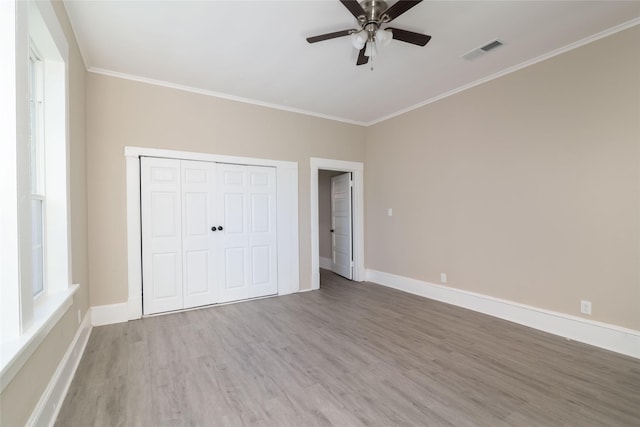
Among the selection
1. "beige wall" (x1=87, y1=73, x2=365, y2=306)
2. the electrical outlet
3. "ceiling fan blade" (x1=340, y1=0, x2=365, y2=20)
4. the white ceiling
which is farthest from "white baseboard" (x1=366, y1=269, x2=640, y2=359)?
"ceiling fan blade" (x1=340, y1=0, x2=365, y2=20)

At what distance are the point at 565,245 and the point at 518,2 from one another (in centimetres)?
235

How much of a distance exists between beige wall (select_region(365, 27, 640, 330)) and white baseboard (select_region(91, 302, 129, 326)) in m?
4.00

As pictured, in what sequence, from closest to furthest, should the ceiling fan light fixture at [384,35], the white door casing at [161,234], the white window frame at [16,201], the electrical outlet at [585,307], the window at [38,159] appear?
the white window frame at [16,201] < the window at [38,159] < the ceiling fan light fixture at [384,35] < the electrical outlet at [585,307] < the white door casing at [161,234]

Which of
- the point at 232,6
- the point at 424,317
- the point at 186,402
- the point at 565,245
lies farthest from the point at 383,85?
the point at 186,402

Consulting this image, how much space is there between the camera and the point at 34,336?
1473mm

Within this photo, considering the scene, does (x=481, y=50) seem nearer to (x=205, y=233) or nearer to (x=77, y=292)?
(x=205, y=233)

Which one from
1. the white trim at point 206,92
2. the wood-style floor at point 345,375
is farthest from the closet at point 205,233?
the white trim at point 206,92

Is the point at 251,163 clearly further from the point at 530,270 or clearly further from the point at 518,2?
the point at 530,270

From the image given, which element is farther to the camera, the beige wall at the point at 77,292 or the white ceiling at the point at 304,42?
the white ceiling at the point at 304,42

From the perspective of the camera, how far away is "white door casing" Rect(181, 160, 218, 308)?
3795mm

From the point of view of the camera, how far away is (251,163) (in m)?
4.24

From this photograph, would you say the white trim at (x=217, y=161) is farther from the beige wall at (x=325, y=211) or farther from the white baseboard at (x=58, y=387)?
the beige wall at (x=325, y=211)

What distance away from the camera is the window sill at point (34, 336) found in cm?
122

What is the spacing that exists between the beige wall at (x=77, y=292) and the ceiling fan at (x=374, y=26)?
2.17 metres
